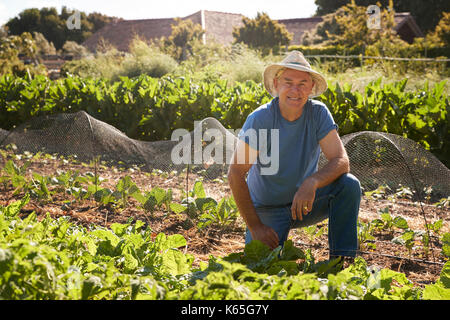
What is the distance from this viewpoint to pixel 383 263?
3.06 meters

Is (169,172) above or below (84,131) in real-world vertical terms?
below

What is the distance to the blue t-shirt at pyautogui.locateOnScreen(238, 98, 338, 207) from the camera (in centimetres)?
277

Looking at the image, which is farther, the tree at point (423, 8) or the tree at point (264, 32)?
the tree at point (423, 8)

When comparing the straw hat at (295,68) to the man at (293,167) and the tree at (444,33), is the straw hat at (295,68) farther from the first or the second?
the tree at (444,33)

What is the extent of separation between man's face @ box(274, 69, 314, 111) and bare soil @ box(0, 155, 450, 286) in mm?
959

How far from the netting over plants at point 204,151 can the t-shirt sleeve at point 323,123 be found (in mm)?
832

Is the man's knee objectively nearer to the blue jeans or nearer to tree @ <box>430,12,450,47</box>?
the blue jeans

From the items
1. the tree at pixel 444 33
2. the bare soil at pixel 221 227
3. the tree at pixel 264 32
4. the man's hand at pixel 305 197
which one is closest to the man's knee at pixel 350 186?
the man's hand at pixel 305 197

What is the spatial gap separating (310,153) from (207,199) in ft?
4.01

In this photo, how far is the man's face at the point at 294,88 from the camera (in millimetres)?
2672

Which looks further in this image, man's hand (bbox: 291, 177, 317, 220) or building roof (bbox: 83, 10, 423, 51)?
building roof (bbox: 83, 10, 423, 51)

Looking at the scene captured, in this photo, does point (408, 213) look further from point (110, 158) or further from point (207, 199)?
point (110, 158)

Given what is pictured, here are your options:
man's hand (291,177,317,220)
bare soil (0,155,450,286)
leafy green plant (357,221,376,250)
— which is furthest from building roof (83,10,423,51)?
Answer: man's hand (291,177,317,220)
